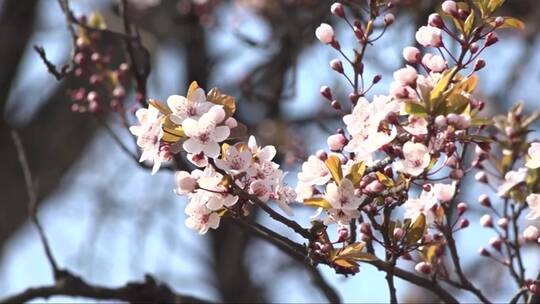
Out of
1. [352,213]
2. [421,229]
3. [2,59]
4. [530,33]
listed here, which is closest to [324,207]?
[352,213]

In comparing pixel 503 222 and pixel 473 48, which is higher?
pixel 473 48

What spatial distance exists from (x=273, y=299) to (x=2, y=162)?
174 centimetres

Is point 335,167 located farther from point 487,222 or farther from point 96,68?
point 96,68

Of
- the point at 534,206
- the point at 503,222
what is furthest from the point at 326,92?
the point at 503,222

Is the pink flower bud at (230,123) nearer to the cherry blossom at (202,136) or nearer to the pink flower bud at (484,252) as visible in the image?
the cherry blossom at (202,136)

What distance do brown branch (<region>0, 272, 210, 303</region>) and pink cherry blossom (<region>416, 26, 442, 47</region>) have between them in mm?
1161

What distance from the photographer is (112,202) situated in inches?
216

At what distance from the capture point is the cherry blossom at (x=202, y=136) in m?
1.42

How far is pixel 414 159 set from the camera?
4.69 ft

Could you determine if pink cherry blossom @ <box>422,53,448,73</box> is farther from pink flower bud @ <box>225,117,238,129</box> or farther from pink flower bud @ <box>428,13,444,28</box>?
pink flower bud @ <box>225,117,238,129</box>

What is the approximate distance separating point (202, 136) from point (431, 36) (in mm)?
475

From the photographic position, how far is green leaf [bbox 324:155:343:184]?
149 cm

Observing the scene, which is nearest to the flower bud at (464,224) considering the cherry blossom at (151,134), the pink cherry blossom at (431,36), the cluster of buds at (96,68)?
the pink cherry blossom at (431,36)

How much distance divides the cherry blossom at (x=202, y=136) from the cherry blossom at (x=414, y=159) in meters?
0.30
